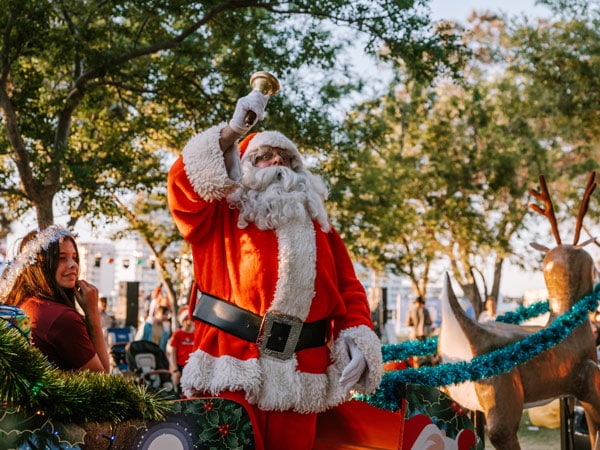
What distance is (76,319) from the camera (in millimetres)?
2828

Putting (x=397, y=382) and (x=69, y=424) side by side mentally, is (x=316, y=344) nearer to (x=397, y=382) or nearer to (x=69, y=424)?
(x=397, y=382)

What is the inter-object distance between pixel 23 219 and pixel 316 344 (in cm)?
1105

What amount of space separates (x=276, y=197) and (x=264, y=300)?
421 millimetres

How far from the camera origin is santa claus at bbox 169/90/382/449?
257cm

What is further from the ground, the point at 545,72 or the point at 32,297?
the point at 545,72

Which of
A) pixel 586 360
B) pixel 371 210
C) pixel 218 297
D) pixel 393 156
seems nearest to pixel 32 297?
pixel 218 297

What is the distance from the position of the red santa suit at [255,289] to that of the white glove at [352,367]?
22mm

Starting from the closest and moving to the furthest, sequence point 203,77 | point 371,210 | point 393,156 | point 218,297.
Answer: point 218,297
point 203,77
point 371,210
point 393,156

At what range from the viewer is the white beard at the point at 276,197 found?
2.77 m

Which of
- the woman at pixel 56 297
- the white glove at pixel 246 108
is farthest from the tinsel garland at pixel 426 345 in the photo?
the white glove at pixel 246 108

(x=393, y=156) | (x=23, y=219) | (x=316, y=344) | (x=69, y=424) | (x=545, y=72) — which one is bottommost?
(x=69, y=424)

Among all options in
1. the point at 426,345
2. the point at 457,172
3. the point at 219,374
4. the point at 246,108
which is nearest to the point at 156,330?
the point at 426,345

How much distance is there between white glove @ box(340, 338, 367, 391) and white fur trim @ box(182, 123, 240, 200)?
30.4 inches

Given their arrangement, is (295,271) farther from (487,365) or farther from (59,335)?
(487,365)
